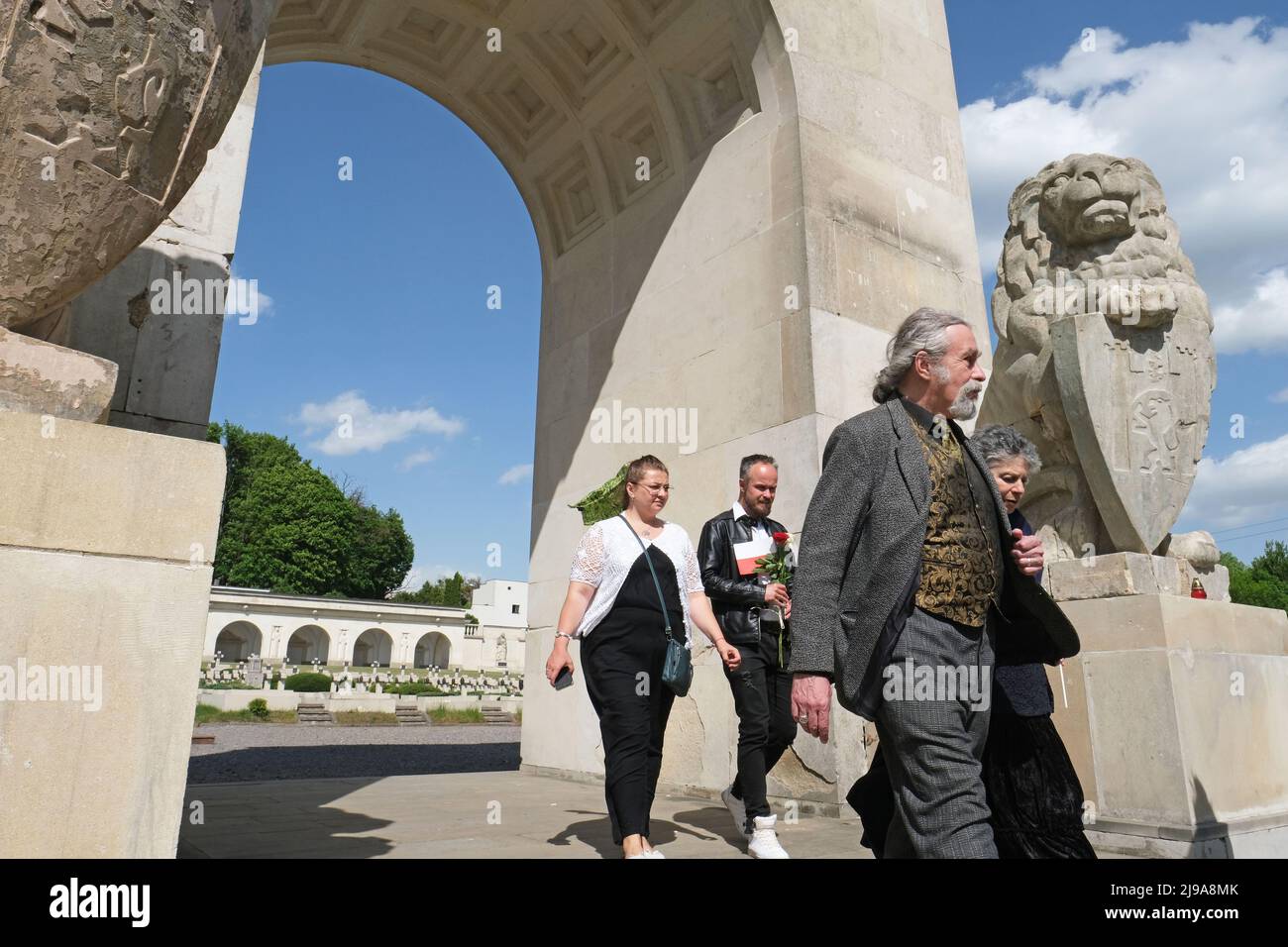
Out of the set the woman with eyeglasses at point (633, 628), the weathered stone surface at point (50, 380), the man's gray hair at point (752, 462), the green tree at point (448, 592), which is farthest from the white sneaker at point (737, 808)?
the green tree at point (448, 592)

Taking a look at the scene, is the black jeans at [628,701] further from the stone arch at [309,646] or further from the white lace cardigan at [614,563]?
the stone arch at [309,646]

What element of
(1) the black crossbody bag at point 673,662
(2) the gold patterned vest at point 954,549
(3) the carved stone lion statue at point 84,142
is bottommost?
(1) the black crossbody bag at point 673,662

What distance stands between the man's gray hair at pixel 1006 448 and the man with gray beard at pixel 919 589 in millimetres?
403

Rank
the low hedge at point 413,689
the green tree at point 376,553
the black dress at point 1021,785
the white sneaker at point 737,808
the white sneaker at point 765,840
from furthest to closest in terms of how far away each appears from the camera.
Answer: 1. the green tree at point 376,553
2. the low hedge at point 413,689
3. the white sneaker at point 737,808
4. the white sneaker at point 765,840
5. the black dress at point 1021,785

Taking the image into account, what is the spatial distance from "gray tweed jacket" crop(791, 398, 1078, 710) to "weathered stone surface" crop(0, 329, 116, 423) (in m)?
1.91

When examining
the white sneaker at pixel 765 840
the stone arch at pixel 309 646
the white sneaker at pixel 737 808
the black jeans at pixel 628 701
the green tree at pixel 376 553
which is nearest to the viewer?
the black jeans at pixel 628 701

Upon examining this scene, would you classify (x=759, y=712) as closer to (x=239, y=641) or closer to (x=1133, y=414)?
(x=1133, y=414)

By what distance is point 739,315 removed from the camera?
24.4 ft

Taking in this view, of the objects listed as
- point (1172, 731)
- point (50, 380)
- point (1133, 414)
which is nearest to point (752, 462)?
point (1133, 414)

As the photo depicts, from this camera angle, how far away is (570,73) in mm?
9094

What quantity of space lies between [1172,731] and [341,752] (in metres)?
13.5

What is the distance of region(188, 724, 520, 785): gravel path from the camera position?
10828 millimetres

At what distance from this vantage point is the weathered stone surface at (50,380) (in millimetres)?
2242
